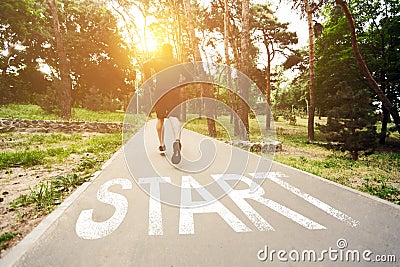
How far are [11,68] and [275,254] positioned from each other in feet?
142

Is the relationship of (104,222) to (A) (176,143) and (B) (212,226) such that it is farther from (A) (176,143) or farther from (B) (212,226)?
(A) (176,143)

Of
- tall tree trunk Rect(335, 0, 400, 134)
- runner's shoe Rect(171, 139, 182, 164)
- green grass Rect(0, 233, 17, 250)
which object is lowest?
green grass Rect(0, 233, 17, 250)

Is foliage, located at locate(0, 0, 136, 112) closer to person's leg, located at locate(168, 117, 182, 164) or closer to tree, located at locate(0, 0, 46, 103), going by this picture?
tree, located at locate(0, 0, 46, 103)

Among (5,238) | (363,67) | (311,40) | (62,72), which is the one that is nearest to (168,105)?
(5,238)

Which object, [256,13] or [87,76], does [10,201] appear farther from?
[87,76]

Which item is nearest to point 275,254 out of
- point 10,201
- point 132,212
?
point 132,212

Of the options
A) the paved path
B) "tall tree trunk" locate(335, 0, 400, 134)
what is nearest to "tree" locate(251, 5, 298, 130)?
"tall tree trunk" locate(335, 0, 400, 134)

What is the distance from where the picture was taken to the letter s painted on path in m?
2.64

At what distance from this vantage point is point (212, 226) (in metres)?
2.82

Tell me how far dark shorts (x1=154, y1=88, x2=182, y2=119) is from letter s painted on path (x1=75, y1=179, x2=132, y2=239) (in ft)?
8.25

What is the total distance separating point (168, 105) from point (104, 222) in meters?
3.47

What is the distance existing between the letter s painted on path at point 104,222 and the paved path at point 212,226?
0.01 meters

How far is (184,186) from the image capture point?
13.8 ft

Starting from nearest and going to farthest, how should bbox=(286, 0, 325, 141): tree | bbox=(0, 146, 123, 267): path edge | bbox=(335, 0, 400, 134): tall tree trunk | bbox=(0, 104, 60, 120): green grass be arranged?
bbox=(0, 146, 123, 267): path edge, bbox=(335, 0, 400, 134): tall tree trunk, bbox=(286, 0, 325, 141): tree, bbox=(0, 104, 60, 120): green grass
